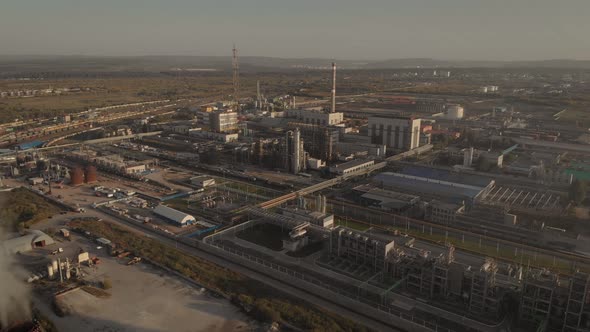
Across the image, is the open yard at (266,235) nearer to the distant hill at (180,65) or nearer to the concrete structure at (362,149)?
the concrete structure at (362,149)

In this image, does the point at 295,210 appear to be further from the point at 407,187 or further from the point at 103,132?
the point at 103,132

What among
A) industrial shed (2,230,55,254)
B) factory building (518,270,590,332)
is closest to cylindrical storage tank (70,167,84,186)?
industrial shed (2,230,55,254)

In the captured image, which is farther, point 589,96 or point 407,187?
point 589,96

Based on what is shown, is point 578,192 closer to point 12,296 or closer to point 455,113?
point 12,296

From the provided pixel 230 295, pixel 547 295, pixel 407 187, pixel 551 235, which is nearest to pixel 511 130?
pixel 407 187

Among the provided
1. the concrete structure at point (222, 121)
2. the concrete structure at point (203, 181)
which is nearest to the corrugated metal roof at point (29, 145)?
the concrete structure at point (222, 121)
